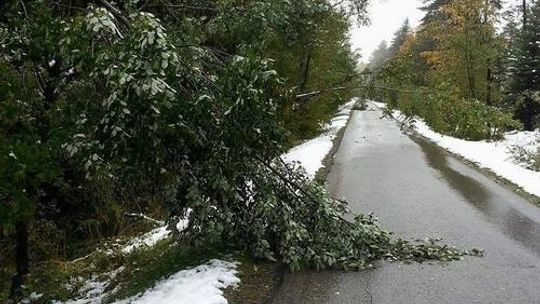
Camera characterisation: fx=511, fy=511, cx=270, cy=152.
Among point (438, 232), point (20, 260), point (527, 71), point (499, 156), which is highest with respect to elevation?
point (527, 71)

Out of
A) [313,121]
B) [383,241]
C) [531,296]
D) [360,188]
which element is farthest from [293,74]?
[531,296]

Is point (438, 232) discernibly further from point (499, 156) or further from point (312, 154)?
point (499, 156)

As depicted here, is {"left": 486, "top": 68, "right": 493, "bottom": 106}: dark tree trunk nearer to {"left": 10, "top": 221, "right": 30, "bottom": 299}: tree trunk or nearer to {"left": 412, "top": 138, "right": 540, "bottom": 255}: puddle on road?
{"left": 412, "top": 138, "right": 540, "bottom": 255}: puddle on road

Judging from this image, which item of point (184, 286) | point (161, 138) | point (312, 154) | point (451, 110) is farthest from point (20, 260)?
point (312, 154)

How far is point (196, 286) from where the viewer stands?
5.45 m

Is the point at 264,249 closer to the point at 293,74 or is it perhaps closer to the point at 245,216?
the point at 245,216

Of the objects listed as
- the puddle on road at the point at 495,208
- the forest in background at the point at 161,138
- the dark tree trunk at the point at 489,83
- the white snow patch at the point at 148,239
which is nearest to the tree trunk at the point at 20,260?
the forest in background at the point at 161,138

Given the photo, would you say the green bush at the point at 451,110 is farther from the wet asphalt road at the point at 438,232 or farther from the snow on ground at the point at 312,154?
the snow on ground at the point at 312,154

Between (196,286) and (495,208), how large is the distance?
7.10 metres

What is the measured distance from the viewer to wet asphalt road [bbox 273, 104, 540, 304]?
5.75 metres

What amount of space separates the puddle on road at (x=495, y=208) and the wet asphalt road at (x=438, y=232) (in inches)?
0.6

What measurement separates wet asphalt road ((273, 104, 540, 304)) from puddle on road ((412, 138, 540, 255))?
15 millimetres

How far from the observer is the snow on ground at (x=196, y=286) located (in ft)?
16.9

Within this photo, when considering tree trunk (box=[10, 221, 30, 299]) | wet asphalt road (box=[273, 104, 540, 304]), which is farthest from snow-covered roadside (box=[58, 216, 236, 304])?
wet asphalt road (box=[273, 104, 540, 304])
